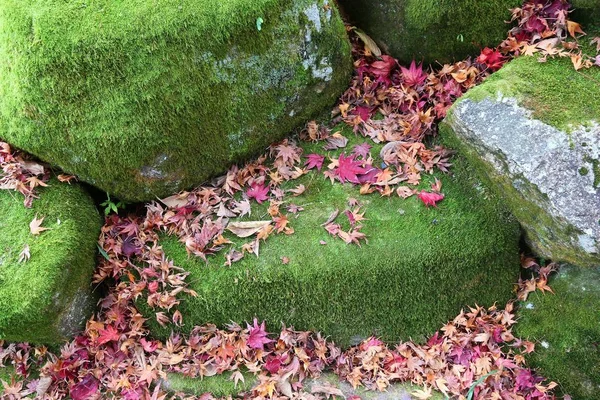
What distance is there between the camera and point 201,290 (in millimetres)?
3861

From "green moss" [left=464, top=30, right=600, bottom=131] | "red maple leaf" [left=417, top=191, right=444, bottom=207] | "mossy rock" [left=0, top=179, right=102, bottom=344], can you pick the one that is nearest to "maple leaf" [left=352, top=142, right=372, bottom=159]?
"red maple leaf" [left=417, top=191, right=444, bottom=207]

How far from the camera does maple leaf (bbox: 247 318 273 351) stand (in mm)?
3852

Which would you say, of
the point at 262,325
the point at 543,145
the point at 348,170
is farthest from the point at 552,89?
Result: the point at 262,325

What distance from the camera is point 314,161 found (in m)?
4.22

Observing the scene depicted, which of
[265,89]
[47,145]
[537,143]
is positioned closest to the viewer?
[537,143]

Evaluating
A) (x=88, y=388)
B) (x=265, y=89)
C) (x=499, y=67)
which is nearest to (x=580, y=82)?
(x=499, y=67)

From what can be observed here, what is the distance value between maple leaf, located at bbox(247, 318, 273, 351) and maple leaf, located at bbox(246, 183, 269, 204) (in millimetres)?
991

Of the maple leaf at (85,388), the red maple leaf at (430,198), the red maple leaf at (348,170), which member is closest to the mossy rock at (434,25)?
the red maple leaf at (348,170)

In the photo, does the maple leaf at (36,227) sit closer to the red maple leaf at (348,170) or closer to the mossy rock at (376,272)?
the mossy rock at (376,272)

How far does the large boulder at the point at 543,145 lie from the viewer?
10.7ft

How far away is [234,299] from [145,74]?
6.09ft

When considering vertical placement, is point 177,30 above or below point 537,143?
above

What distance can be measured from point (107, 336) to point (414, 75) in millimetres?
3441

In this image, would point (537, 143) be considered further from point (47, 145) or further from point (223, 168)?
point (47, 145)
